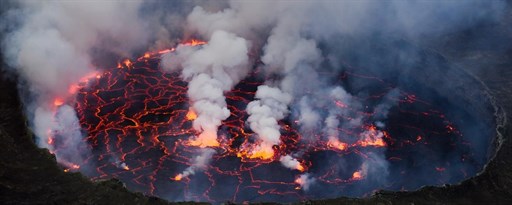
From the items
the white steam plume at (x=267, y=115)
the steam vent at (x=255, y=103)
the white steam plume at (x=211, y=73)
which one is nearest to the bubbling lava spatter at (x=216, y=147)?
the steam vent at (x=255, y=103)

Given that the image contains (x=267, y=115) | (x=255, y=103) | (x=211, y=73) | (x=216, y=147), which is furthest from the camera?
(x=211, y=73)

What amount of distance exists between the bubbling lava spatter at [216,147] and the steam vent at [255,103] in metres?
0.11

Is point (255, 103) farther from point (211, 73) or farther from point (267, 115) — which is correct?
point (211, 73)

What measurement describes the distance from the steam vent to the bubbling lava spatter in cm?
11

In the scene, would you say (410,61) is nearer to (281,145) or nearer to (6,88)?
(281,145)

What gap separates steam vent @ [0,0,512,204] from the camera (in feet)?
92.6

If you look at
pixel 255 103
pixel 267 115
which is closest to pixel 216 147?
pixel 267 115

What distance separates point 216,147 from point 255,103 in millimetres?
5372

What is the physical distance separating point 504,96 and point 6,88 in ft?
114

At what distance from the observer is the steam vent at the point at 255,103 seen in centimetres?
2822

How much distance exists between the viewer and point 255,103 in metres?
36.1

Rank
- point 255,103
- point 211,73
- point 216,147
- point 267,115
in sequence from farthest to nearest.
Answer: point 211,73
point 255,103
point 267,115
point 216,147

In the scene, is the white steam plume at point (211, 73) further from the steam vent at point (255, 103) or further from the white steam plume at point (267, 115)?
the white steam plume at point (267, 115)

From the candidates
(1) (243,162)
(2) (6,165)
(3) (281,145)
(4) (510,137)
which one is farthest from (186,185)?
(4) (510,137)
